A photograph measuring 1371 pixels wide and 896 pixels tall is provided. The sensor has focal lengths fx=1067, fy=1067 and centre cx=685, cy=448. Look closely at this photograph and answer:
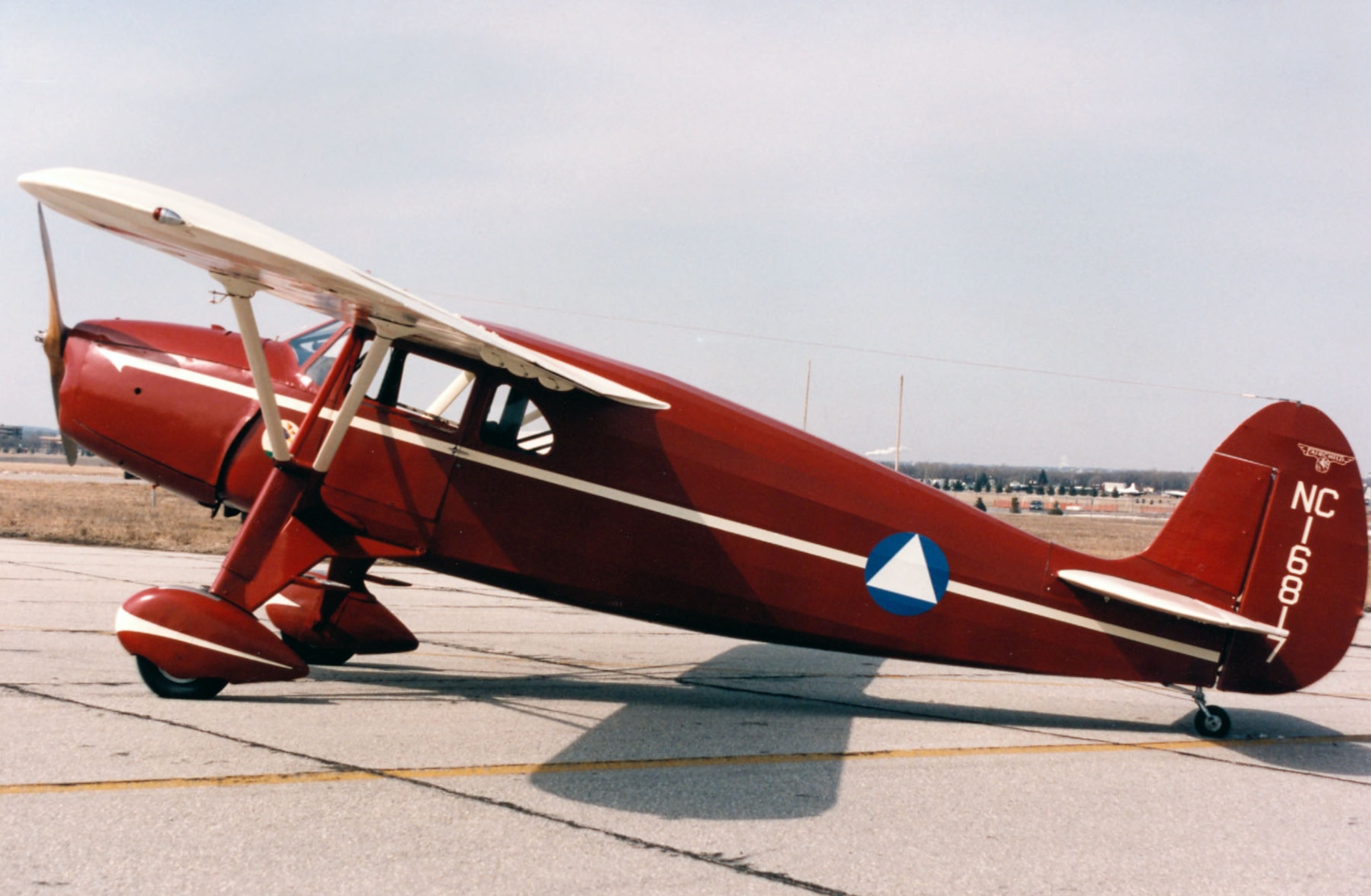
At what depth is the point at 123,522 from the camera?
2381cm

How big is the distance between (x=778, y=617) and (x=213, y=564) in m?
11.2

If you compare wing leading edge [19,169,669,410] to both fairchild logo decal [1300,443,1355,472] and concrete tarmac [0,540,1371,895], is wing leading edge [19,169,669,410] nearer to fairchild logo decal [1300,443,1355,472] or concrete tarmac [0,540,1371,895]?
concrete tarmac [0,540,1371,895]

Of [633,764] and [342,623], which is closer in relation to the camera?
[633,764]

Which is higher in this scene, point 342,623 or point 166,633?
point 166,633

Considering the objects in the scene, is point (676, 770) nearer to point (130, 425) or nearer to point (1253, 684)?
Result: point (1253, 684)

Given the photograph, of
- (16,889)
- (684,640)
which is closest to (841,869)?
(16,889)

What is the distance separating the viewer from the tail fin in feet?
24.8

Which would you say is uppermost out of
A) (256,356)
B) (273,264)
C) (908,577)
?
(273,264)

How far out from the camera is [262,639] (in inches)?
271

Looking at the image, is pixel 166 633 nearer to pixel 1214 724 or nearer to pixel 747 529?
pixel 747 529

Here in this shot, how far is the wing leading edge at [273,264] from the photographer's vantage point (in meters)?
5.14

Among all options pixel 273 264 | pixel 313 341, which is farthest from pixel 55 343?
pixel 273 264

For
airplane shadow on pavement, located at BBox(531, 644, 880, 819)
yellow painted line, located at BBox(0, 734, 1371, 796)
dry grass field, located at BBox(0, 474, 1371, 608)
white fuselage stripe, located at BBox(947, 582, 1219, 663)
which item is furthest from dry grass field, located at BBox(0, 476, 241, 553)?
white fuselage stripe, located at BBox(947, 582, 1219, 663)

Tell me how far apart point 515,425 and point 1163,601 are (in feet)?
15.0
